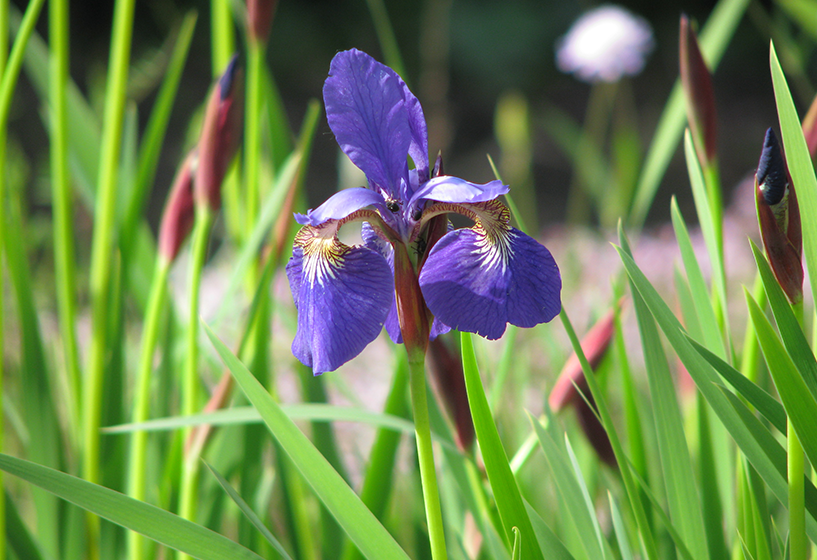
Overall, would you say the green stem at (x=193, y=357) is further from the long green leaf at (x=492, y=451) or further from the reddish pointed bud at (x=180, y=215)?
the long green leaf at (x=492, y=451)

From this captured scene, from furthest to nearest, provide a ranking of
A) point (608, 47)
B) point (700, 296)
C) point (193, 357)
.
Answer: point (608, 47) < point (193, 357) < point (700, 296)

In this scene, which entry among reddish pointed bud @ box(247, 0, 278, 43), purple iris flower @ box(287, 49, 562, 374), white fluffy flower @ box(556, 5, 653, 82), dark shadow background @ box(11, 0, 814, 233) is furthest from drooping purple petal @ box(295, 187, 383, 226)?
dark shadow background @ box(11, 0, 814, 233)

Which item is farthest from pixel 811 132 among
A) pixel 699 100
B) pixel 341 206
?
pixel 341 206

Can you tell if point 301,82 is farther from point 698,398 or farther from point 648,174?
point 698,398

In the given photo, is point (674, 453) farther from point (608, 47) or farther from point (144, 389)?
point (608, 47)

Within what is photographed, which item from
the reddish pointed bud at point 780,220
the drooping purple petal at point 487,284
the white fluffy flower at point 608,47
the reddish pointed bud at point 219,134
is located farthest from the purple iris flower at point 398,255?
the white fluffy flower at point 608,47

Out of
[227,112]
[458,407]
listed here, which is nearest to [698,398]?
[458,407]
